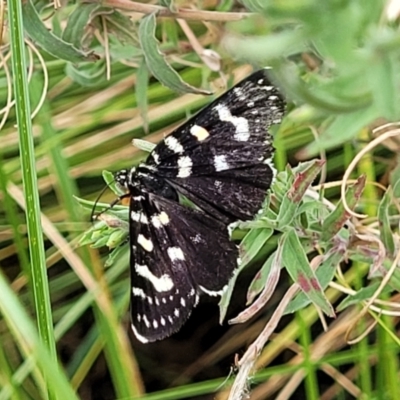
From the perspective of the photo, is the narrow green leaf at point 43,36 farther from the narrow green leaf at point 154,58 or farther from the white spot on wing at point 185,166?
A: the white spot on wing at point 185,166

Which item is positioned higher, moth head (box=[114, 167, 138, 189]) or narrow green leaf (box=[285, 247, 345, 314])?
moth head (box=[114, 167, 138, 189])

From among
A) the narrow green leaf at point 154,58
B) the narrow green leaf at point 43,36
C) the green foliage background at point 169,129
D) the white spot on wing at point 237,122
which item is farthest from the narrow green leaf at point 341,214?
the narrow green leaf at point 43,36

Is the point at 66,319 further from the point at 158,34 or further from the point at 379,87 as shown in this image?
the point at 379,87

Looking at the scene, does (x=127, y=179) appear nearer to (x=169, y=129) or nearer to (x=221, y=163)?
(x=221, y=163)

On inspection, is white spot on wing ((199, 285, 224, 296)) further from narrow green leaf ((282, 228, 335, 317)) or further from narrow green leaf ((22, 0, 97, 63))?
narrow green leaf ((22, 0, 97, 63))

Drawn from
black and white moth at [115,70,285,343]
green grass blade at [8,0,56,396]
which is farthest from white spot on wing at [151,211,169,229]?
green grass blade at [8,0,56,396]

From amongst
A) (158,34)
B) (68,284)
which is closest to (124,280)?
(68,284)
